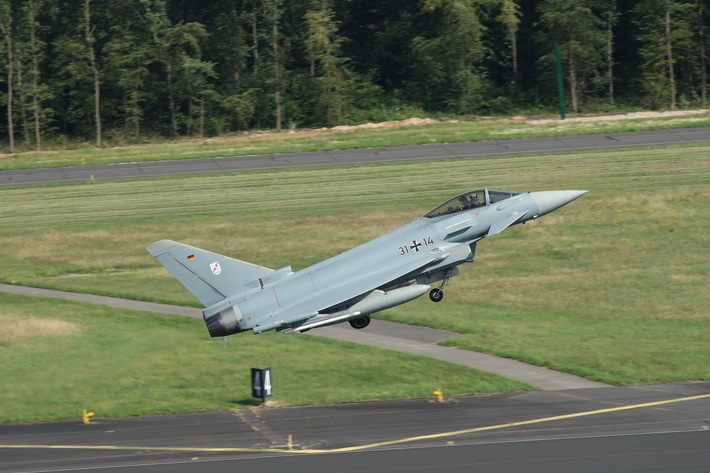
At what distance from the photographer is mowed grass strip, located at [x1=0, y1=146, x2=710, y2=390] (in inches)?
1907

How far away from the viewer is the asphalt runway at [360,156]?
274ft

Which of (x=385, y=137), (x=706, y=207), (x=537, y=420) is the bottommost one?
(x=537, y=420)

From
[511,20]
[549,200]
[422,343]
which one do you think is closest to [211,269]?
[549,200]

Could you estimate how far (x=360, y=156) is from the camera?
281 ft

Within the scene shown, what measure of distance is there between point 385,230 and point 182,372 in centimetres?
2372

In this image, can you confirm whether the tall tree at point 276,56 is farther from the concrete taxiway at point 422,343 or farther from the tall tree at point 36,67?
the concrete taxiway at point 422,343

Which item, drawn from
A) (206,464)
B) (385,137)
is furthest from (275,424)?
(385,137)

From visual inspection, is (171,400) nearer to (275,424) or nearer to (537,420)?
(275,424)

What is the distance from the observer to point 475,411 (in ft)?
126

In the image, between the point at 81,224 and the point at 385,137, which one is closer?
the point at 81,224

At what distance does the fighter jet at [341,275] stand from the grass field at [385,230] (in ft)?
21.0

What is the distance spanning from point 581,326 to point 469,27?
5887 cm

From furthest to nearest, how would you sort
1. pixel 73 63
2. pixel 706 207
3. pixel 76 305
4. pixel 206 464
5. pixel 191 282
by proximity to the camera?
pixel 73 63, pixel 706 207, pixel 76 305, pixel 191 282, pixel 206 464

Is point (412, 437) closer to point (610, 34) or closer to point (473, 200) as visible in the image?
point (473, 200)
